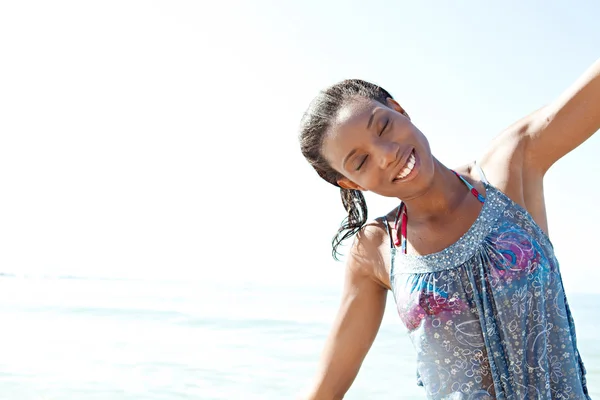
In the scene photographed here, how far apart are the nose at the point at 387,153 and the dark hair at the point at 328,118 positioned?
19 centimetres

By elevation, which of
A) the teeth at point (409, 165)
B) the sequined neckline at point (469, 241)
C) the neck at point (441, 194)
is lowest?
the sequined neckline at point (469, 241)

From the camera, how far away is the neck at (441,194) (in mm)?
1917

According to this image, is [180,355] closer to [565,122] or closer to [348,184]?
[348,184]

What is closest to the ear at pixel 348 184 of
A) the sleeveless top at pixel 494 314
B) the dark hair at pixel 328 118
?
the dark hair at pixel 328 118

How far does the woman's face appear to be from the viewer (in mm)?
1831

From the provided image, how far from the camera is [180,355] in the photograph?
580 cm

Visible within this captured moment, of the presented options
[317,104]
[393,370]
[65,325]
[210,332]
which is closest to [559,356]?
[317,104]

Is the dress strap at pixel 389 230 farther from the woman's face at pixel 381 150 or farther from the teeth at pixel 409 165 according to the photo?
the teeth at pixel 409 165

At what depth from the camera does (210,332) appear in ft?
23.9

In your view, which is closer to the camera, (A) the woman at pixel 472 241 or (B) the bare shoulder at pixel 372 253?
(A) the woman at pixel 472 241

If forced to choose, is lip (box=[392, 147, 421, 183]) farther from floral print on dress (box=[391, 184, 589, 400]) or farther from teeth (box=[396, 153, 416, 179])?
floral print on dress (box=[391, 184, 589, 400])

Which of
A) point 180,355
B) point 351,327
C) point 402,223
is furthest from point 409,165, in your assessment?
point 180,355

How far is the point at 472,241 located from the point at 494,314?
19cm

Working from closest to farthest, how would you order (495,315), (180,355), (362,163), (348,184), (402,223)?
(495,315) < (362,163) < (402,223) < (348,184) < (180,355)
